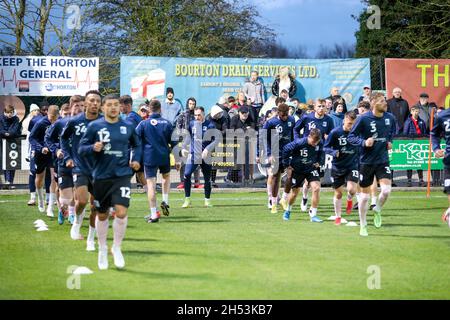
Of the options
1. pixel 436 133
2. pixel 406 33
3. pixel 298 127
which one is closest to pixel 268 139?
pixel 298 127

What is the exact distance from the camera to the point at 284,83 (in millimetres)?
25047

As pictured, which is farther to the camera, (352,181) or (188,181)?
(188,181)

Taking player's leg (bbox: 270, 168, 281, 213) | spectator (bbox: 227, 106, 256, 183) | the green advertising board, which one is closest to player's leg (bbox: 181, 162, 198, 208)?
player's leg (bbox: 270, 168, 281, 213)

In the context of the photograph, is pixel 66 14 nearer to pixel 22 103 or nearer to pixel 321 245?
pixel 22 103

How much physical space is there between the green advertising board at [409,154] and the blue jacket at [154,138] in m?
8.83

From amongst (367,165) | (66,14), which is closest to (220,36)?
(66,14)

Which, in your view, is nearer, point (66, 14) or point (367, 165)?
point (367, 165)

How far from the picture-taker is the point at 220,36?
3469 centimetres

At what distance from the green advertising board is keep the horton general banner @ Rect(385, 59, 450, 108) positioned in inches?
85.0

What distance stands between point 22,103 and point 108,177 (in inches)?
534

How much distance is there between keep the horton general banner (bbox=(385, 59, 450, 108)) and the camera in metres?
25.5

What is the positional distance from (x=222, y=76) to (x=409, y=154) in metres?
5.80

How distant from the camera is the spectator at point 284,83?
2495 cm

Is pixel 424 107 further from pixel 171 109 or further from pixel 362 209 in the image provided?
pixel 362 209
